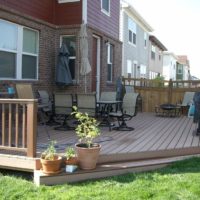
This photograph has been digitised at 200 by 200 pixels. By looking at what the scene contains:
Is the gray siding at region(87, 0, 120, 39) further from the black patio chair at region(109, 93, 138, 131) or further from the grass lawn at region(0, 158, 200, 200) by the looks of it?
the grass lawn at region(0, 158, 200, 200)

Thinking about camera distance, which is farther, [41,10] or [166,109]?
[166,109]

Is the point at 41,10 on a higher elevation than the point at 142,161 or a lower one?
A: higher

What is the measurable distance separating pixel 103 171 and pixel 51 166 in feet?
2.68

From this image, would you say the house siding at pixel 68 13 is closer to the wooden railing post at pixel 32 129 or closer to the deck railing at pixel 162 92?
the deck railing at pixel 162 92

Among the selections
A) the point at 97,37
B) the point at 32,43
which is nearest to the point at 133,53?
the point at 97,37

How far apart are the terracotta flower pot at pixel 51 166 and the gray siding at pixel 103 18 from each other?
7217 mm

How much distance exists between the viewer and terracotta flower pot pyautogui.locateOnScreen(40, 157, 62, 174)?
4.74 metres

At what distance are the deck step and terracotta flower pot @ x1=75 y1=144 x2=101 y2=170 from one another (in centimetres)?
9

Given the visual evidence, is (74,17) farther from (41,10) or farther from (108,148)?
(108,148)

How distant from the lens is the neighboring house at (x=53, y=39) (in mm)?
8898

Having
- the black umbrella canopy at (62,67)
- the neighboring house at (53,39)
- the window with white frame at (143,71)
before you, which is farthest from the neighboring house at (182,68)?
the black umbrella canopy at (62,67)

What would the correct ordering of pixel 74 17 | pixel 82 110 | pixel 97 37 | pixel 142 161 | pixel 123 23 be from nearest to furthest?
pixel 142 161 → pixel 82 110 → pixel 74 17 → pixel 97 37 → pixel 123 23

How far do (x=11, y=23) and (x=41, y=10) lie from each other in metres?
1.58

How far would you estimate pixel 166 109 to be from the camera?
41.2 ft
